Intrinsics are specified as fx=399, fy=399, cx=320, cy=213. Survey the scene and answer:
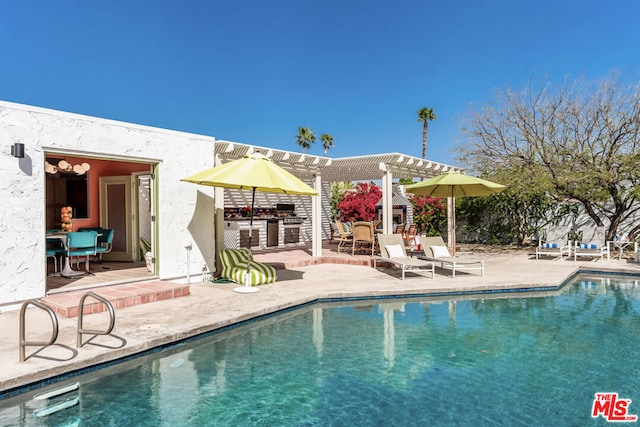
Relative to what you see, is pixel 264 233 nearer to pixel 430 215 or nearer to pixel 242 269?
pixel 242 269

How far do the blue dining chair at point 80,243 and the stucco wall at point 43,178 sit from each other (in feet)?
4.80

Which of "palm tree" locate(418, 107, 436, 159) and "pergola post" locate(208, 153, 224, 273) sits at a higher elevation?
"palm tree" locate(418, 107, 436, 159)

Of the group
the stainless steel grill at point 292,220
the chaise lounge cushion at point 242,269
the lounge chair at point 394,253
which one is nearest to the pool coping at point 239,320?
the chaise lounge cushion at point 242,269

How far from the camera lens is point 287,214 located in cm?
1574

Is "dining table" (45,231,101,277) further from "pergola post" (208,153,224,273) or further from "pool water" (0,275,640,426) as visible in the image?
"pool water" (0,275,640,426)

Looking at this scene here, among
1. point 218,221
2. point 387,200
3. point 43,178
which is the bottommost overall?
point 218,221

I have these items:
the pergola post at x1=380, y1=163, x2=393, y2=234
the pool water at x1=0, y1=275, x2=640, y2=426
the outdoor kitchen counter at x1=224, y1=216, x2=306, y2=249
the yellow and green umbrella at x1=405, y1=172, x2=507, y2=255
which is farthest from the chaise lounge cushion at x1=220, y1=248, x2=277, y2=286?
the yellow and green umbrella at x1=405, y1=172, x2=507, y2=255

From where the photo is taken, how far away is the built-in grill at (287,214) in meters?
15.4

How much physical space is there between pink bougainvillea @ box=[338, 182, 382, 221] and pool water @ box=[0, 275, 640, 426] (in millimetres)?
9360

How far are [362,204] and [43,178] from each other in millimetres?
11439

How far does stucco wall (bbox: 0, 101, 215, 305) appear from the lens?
595cm

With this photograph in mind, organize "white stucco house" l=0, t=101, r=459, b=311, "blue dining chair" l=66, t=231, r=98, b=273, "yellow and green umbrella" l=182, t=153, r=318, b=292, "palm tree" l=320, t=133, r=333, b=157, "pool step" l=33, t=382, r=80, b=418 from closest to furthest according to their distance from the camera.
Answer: "pool step" l=33, t=382, r=80, b=418 → "white stucco house" l=0, t=101, r=459, b=311 → "yellow and green umbrella" l=182, t=153, r=318, b=292 → "blue dining chair" l=66, t=231, r=98, b=273 → "palm tree" l=320, t=133, r=333, b=157

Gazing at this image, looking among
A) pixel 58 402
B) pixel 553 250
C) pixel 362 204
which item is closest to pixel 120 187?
pixel 58 402

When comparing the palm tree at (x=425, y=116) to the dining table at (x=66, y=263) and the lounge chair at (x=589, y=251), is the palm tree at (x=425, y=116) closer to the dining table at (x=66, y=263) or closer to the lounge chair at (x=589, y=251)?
the lounge chair at (x=589, y=251)
